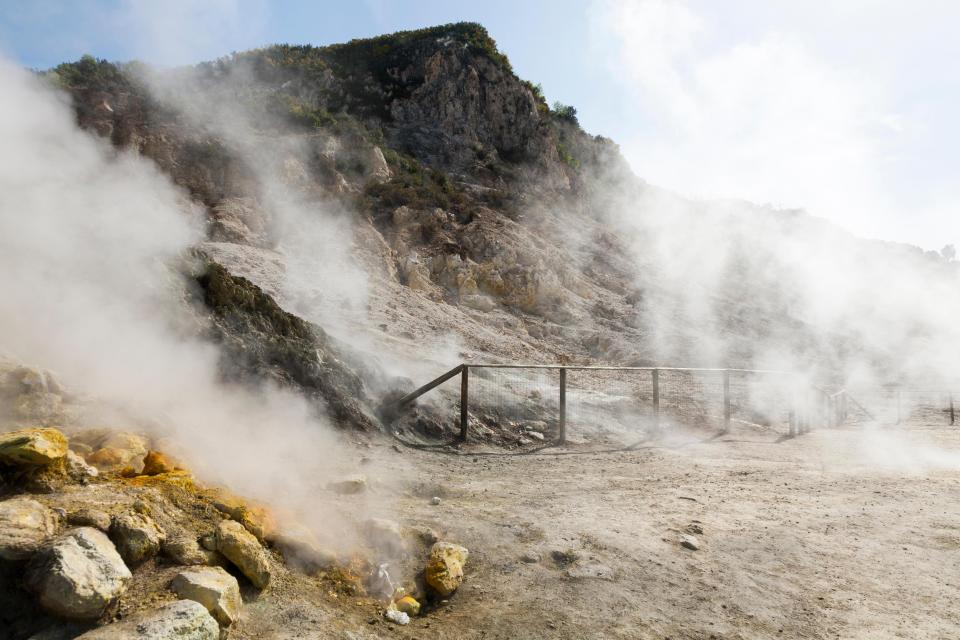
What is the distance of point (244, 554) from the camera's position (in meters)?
2.60

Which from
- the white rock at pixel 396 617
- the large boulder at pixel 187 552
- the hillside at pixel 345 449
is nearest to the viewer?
the large boulder at pixel 187 552

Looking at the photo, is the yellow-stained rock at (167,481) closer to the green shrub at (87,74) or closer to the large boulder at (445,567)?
the large boulder at (445,567)

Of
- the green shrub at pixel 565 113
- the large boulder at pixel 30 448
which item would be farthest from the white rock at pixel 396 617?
the green shrub at pixel 565 113

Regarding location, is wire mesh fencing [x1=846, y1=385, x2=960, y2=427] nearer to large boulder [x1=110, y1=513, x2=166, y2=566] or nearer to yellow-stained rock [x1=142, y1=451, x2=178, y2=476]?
yellow-stained rock [x1=142, y1=451, x2=178, y2=476]

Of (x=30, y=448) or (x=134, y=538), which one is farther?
(x=30, y=448)

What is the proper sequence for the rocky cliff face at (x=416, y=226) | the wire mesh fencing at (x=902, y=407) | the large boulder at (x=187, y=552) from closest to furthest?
1. the large boulder at (x=187, y=552)
2. the rocky cliff face at (x=416, y=226)
3. the wire mesh fencing at (x=902, y=407)

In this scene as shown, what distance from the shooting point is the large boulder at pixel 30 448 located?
246cm

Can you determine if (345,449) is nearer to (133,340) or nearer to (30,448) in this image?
(133,340)

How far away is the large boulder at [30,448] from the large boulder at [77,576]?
60cm

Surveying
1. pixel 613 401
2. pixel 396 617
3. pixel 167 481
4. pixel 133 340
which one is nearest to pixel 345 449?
pixel 133 340

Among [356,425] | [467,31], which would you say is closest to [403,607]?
[356,425]

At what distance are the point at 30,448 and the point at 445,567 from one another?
216cm

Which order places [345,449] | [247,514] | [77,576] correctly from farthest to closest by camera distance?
[345,449]
[247,514]
[77,576]

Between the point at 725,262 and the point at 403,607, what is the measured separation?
99.5 feet
